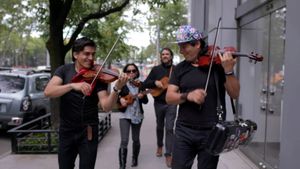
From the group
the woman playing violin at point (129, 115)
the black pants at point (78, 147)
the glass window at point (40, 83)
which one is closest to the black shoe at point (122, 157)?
the woman playing violin at point (129, 115)

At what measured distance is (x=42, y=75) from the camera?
12344 mm

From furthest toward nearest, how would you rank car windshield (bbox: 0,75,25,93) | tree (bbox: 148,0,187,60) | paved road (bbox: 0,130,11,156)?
tree (bbox: 148,0,187,60)
car windshield (bbox: 0,75,25,93)
paved road (bbox: 0,130,11,156)

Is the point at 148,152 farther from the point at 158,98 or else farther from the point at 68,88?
the point at 68,88

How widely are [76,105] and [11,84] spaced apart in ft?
23.8

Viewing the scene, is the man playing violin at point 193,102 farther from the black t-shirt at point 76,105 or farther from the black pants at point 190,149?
the black t-shirt at point 76,105

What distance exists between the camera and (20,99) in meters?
10.3

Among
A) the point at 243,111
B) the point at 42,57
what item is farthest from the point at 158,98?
the point at 42,57

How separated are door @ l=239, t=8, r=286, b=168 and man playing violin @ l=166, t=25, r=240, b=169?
2927mm

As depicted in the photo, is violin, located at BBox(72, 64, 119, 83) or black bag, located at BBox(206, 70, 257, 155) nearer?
black bag, located at BBox(206, 70, 257, 155)

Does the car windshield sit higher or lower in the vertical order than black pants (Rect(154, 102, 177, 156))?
higher

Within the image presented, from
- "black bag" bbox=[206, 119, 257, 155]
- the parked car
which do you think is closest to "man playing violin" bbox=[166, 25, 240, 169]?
"black bag" bbox=[206, 119, 257, 155]

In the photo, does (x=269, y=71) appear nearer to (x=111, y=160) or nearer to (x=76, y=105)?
(x=111, y=160)

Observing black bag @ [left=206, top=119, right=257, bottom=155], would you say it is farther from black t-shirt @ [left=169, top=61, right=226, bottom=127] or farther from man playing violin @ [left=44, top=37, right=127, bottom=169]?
man playing violin @ [left=44, top=37, right=127, bottom=169]

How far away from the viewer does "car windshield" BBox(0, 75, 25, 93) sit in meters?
10.6
